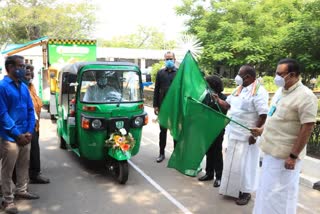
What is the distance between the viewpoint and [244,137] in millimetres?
4695

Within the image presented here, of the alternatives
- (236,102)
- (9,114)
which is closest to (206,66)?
(236,102)

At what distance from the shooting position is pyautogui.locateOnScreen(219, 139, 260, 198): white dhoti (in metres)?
4.76

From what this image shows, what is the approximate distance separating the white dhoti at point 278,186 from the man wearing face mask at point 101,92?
2.93 meters

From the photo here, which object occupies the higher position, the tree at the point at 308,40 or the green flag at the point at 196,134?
the tree at the point at 308,40

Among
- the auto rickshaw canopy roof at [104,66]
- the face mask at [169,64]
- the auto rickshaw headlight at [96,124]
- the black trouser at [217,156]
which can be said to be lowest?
the black trouser at [217,156]

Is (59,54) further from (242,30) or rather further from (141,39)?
(141,39)

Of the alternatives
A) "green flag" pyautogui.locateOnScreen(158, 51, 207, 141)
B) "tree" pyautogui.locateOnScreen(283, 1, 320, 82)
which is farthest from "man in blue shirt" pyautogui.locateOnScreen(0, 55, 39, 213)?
"tree" pyautogui.locateOnScreen(283, 1, 320, 82)

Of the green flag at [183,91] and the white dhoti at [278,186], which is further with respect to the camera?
the green flag at [183,91]

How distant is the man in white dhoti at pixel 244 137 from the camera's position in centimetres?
454

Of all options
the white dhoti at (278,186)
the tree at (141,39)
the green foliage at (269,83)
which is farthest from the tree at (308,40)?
the tree at (141,39)

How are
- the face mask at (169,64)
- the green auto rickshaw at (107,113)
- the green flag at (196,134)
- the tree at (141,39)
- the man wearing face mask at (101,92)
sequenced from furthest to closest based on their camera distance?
the tree at (141,39)
the face mask at (169,64)
the man wearing face mask at (101,92)
the green auto rickshaw at (107,113)
the green flag at (196,134)

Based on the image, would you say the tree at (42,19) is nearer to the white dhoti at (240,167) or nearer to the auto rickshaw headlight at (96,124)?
the auto rickshaw headlight at (96,124)

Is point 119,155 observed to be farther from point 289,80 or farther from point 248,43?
point 248,43

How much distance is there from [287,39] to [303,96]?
4394mm
